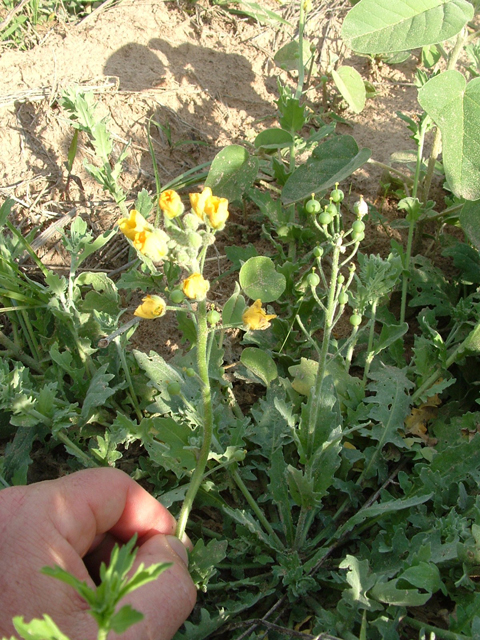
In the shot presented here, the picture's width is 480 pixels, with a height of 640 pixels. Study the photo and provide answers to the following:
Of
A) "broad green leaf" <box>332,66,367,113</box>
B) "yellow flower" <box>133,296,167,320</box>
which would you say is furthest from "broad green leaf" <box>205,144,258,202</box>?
"yellow flower" <box>133,296,167,320</box>

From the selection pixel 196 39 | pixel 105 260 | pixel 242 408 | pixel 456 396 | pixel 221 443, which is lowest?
pixel 456 396

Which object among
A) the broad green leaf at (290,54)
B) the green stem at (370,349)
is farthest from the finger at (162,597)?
the broad green leaf at (290,54)

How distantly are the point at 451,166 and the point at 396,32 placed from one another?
0.58 m

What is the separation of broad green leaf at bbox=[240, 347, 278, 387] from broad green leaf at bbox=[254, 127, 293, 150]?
109cm

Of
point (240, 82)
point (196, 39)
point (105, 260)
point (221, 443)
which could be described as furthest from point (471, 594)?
point (196, 39)

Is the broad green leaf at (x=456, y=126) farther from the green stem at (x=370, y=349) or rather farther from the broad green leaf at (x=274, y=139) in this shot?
the broad green leaf at (x=274, y=139)

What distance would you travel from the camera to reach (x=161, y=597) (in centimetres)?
162

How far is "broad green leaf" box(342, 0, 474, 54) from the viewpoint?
2.17 metres

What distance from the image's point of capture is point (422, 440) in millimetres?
2301

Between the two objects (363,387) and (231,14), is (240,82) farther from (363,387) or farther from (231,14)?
(363,387)

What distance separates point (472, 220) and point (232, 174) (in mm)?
1115

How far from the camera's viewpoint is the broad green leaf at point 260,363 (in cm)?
236

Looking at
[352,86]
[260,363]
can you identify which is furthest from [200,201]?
[352,86]

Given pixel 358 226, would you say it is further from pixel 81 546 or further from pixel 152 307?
pixel 81 546
